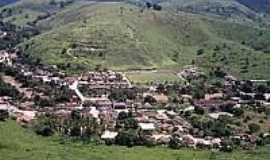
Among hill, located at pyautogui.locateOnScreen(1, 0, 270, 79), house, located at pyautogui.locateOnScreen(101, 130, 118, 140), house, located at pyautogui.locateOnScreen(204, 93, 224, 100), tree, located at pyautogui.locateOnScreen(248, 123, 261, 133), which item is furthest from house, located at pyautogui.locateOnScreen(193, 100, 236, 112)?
hill, located at pyautogui.locateOnScreen(1, 0, 270, 79)

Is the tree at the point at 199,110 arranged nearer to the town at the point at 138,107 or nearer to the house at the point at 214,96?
the town at the point at 138,107

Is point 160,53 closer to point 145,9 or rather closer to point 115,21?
point 115,21

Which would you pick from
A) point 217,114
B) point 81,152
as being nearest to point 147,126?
point 217,114

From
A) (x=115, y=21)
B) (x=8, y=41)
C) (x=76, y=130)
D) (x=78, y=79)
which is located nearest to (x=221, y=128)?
(x=76, y=130)

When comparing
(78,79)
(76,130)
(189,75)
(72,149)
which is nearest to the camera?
(72,149)

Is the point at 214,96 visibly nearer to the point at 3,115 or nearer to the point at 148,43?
the point at 3,115
